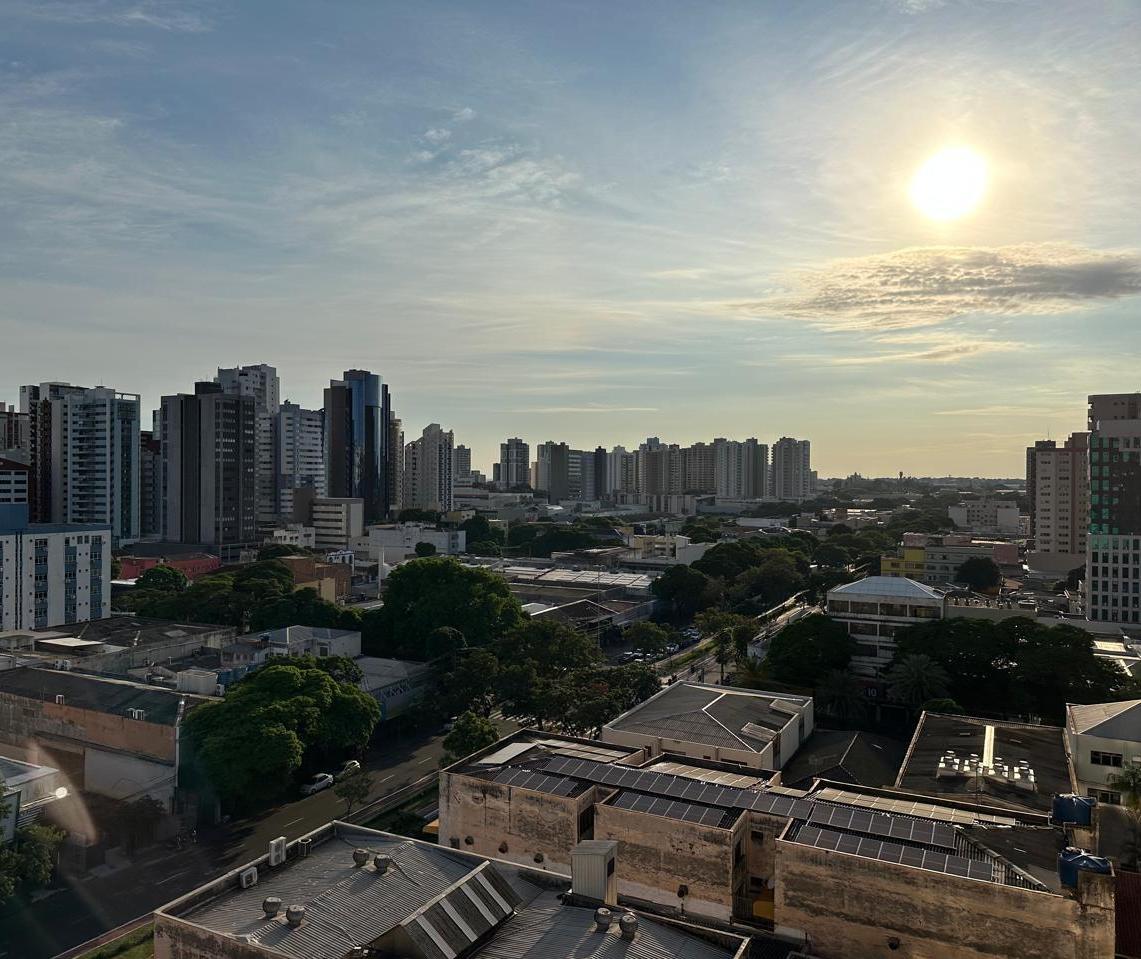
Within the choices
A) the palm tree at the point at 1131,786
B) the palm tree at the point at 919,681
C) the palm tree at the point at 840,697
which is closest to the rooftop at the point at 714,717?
the palm tree at the point at 840,697

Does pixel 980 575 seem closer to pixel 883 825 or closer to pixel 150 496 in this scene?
pixel 883 825

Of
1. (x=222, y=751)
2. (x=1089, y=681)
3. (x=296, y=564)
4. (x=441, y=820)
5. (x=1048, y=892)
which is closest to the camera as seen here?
(x=1048, y=892)

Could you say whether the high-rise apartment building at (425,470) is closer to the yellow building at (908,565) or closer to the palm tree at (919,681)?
the yellow building at (908,565)

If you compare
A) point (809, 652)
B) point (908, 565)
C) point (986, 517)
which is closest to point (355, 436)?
point (908, 565)

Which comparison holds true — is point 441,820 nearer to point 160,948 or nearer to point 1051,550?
point 160,948

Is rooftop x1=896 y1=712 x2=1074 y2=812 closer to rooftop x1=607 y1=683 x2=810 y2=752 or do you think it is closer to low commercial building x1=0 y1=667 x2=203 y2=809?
rooftop x1=607 y1=683 x2=810 y2=752

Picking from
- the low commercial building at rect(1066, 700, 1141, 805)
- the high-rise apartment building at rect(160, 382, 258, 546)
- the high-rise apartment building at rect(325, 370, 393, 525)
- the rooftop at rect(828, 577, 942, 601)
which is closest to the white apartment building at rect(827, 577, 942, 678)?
the rooftop at rect(828, 577, 942, 601)

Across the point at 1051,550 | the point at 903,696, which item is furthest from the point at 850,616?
the point at 1051,550
